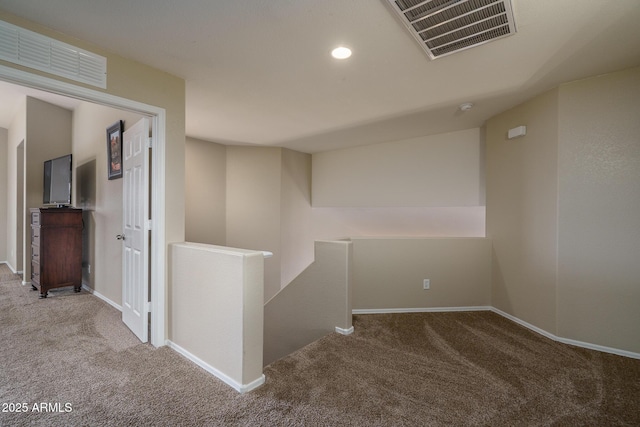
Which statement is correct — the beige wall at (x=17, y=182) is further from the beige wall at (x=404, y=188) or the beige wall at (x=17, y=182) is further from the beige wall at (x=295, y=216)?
the beige wall at (x=404, y=188)

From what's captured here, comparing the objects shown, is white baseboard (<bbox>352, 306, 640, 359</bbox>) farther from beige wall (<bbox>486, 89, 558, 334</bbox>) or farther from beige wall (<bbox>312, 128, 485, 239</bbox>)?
beige wall (<bbox>312, 128, 485, 239</bbox>)

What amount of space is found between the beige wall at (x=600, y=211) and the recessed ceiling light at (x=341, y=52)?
2.05 metres

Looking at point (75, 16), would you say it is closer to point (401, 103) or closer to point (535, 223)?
point (401, 103)

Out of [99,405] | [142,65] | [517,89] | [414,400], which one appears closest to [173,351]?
[99,405]

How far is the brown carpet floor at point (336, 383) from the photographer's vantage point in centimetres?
174

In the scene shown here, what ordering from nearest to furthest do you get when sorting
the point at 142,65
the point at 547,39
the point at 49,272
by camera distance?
the point at 547,39 → the point at 142,65 → the point at 49,272

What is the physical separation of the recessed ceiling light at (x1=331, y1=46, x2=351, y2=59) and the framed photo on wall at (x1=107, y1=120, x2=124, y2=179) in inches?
95.3

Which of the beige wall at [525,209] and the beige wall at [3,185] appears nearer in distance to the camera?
the beige wall at [525,209]

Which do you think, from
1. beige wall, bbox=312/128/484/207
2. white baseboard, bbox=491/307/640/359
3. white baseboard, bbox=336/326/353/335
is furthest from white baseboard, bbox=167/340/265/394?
beige wall, bbox=312/128/484/207

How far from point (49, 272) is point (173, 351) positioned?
2.66 m

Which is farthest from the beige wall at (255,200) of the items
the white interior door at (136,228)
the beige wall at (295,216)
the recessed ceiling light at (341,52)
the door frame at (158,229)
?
the recessed ceiling light at (341,52)

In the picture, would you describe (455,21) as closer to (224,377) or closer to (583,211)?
(583,211)

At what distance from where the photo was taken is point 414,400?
191 centimetres

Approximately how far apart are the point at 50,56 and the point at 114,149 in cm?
157
